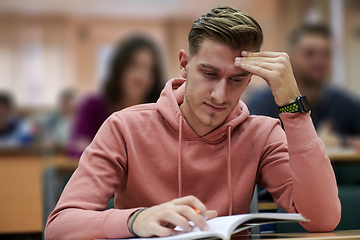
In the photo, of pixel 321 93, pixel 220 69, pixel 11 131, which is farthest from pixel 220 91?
pixel 11 131

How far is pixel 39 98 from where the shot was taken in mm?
5664

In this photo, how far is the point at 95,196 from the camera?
2.68ft

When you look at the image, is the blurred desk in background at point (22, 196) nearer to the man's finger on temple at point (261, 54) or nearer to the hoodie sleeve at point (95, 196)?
the hoodie sleeve at point (95, 196)

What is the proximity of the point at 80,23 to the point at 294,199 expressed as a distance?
547 cm

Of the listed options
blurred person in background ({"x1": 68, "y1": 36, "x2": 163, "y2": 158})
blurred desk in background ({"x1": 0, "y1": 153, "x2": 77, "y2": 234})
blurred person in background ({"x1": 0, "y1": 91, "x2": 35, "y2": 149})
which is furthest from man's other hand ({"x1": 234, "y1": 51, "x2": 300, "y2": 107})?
blurred person in background ({"x1": 0, "y1": 91, "x2": 35, "y2": 149})

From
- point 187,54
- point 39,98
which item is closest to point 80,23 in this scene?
point 39,98

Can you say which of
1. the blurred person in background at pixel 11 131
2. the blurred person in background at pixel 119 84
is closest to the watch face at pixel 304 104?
the blurred person in background at pixel 119 84

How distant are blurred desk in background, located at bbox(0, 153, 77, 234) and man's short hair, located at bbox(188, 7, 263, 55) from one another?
1.19m

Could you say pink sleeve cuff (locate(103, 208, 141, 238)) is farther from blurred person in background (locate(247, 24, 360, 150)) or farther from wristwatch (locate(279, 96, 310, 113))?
blurred person in background (locate(247, 24, 360, 150))

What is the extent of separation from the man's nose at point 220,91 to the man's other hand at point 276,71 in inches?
2.1

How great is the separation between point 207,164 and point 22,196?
168 cm

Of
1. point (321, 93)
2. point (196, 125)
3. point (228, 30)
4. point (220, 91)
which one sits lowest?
point (321, 93)

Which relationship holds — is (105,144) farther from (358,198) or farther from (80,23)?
(80,23)

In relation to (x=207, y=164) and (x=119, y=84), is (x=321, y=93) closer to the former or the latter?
(x=119, y=84)
